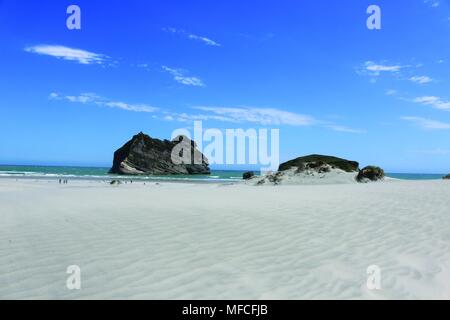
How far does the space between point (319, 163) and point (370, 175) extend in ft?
13.3

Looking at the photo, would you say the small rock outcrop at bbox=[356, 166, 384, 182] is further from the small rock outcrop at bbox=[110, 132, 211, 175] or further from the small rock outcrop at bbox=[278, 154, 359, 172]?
the small rock outcrop at bbox=[110, 132, 211, 175]

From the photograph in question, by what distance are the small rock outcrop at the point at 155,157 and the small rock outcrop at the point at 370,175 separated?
176 ft

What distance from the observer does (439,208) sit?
10.4 metres

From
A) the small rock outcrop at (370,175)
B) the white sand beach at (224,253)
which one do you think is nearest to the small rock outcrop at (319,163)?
the small rock outcrop at (370,175)

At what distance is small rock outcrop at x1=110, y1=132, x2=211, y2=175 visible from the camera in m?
75.7

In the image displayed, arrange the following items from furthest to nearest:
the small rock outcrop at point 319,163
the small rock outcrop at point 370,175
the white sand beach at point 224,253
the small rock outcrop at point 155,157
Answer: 1. the small rock outcrop at point 155,157
2. the small rock outcrop at point 319,163
3. the small rock outcrop at point 370,175
4. the white sand beach at point 224,253

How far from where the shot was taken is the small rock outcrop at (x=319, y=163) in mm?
28094

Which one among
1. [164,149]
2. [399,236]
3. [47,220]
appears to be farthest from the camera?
[164,149]

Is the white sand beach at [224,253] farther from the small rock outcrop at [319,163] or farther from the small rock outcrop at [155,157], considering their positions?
the small rock outcrop at [155,157]
